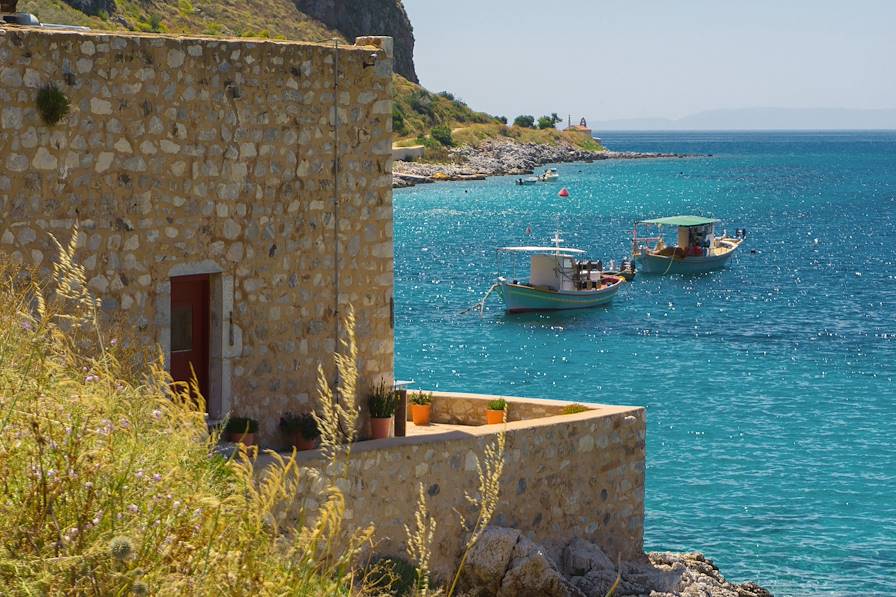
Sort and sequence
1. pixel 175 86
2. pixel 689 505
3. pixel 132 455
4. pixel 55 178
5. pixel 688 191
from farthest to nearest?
pixel 688 191, pixel 689 505, pixel 175 86, pixel 55 178, pixel 132 455

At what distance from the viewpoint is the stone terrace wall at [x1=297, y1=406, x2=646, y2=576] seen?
470 inches

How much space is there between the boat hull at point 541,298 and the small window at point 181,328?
125 feet

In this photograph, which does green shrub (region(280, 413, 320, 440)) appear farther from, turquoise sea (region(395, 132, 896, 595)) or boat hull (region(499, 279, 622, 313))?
boat hull (region(499, 279, 622, 313))

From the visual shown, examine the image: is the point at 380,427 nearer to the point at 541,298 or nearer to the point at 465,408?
the point at 465,408

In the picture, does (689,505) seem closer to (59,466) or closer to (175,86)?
(175,86)

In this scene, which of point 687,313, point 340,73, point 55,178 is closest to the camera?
point 55,178

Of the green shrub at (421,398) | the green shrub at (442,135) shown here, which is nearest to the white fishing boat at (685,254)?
the green shrub at (421,398)

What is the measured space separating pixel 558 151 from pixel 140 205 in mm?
187851

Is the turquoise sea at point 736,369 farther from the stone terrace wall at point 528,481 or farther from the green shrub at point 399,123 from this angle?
the green shrub at point 399,123

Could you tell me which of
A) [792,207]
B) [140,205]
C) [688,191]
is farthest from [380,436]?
[688,191]

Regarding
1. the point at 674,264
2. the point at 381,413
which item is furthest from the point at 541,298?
the point at 381,413

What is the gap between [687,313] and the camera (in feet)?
170

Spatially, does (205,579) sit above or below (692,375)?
above

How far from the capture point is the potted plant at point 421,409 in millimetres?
14914
